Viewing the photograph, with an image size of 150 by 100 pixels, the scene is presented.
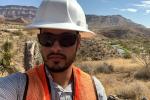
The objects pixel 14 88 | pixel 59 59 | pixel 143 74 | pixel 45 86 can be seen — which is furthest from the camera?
pixel 143 74

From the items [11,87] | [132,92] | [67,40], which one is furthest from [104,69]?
[11,87]

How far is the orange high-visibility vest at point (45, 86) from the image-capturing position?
2.71m

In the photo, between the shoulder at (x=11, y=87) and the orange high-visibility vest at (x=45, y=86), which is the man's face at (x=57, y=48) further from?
the shoulder at (x=11, y=87)

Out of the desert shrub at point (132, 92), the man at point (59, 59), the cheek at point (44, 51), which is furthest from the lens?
the desert shrub at point (132, 92)

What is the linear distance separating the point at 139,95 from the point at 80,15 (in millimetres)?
13643

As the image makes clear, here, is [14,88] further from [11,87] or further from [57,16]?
[57,16]

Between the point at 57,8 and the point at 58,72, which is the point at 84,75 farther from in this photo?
the point at 57,8

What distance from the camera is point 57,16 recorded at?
9.70 ft

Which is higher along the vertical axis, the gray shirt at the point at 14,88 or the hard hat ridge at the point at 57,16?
the hard hat ridge at the point at 57,16

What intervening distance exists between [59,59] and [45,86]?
0.75 feet

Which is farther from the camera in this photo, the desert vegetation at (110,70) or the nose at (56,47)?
the desert vegetation at (110,70)

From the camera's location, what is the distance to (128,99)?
15867mm

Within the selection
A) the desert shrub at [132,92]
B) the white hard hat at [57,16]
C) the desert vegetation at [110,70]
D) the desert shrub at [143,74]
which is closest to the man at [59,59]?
the white hard hat at [57,16]

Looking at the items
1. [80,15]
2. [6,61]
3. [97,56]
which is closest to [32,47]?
[6,61]
